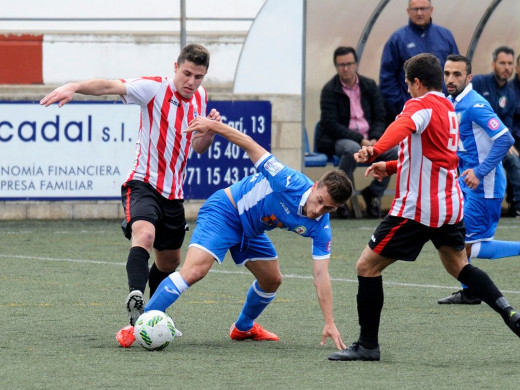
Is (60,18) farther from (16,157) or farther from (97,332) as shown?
(97,332)

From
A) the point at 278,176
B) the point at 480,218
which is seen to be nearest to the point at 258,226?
the point at 278,176

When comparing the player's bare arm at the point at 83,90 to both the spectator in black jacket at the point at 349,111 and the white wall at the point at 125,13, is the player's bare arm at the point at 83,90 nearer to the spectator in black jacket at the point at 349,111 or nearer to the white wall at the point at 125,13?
the spectator in black jacket at the point at 349,111

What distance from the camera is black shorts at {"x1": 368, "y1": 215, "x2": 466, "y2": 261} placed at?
6984 mm

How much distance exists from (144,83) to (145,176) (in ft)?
1.77

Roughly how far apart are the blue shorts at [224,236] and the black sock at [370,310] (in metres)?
0.78

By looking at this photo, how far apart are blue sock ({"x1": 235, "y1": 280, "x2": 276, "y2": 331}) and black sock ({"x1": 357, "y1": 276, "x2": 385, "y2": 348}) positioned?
2.68ft

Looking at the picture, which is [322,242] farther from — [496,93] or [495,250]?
[496,93]

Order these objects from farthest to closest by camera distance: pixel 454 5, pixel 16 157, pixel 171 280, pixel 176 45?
pixel 176 45, pixel 454 5, pixel 16 157, pixel 171 280

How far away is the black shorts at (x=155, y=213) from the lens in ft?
25.2

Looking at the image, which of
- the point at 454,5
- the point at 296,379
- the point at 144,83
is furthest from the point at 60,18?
the point at 296,379

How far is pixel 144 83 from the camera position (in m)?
7.84

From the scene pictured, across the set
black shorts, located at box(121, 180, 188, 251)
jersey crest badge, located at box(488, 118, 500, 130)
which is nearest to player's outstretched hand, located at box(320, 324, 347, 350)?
black shorts, located at box(121, 180, 188, 251)

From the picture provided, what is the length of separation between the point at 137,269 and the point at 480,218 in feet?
9.77

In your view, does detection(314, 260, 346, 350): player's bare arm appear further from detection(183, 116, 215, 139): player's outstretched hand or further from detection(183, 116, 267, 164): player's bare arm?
detection(183, 116, 215, 139): player's outstretched hand
